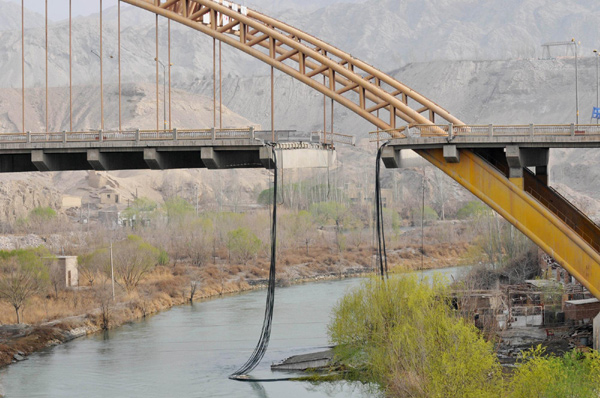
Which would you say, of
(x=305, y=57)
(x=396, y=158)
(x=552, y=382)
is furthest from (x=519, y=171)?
(x=305, y=57)

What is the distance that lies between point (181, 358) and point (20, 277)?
60.8ft

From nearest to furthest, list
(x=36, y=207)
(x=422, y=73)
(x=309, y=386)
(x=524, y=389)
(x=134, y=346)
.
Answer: (x=524, y=389)
(x=309, y=386)
(x=134, y=346)
(x=36, y=207)
(x=422, y=73)

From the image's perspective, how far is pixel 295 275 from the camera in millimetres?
87375

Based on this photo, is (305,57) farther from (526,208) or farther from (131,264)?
(131,264)

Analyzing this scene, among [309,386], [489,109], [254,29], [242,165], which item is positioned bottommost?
[309,386]

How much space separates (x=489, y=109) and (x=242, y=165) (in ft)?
454

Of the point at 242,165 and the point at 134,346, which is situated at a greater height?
the point at 242,165

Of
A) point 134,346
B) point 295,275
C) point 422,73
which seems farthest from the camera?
point 422,73

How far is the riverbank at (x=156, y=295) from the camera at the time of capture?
55.0 m

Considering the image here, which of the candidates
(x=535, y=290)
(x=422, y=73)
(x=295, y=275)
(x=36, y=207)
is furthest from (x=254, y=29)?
(x=422, y=73)

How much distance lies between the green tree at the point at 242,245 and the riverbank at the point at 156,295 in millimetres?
3016

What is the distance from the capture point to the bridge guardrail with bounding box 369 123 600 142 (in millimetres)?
32906

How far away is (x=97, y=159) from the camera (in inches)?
1523

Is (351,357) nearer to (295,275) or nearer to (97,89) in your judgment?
(295,275)
